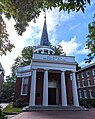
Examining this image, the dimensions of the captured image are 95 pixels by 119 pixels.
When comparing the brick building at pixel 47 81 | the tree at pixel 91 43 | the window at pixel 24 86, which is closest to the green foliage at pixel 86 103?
the brick building at pixel 47 81

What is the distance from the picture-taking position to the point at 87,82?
3378cm

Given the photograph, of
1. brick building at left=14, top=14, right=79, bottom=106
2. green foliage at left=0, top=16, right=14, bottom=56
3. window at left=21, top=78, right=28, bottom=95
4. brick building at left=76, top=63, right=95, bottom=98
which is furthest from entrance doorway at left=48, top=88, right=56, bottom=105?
brick building at left=76, top=63, right=95, bottom=98

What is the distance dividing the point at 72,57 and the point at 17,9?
13364 mm

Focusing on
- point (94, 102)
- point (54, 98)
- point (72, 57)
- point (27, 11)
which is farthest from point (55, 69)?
point (27, 11)

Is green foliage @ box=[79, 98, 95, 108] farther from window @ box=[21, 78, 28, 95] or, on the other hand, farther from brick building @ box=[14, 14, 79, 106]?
window @ box=[21, 78, 28, 95]

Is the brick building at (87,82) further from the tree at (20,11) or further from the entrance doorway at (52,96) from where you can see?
the tree at (20,11)

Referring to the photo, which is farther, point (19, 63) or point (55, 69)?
point (19, 63)

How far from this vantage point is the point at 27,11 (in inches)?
195

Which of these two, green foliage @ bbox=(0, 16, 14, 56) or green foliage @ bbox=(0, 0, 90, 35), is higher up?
green foliage @ bbox=(0, 0, 90, 35)

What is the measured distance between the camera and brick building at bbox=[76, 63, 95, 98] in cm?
3192

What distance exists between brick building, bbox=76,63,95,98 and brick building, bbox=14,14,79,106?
14809mm

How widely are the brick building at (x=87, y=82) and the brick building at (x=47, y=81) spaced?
14.8 m

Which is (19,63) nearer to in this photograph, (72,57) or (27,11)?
(72,57)

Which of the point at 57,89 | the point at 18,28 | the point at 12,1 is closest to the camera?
the point at 12,1
